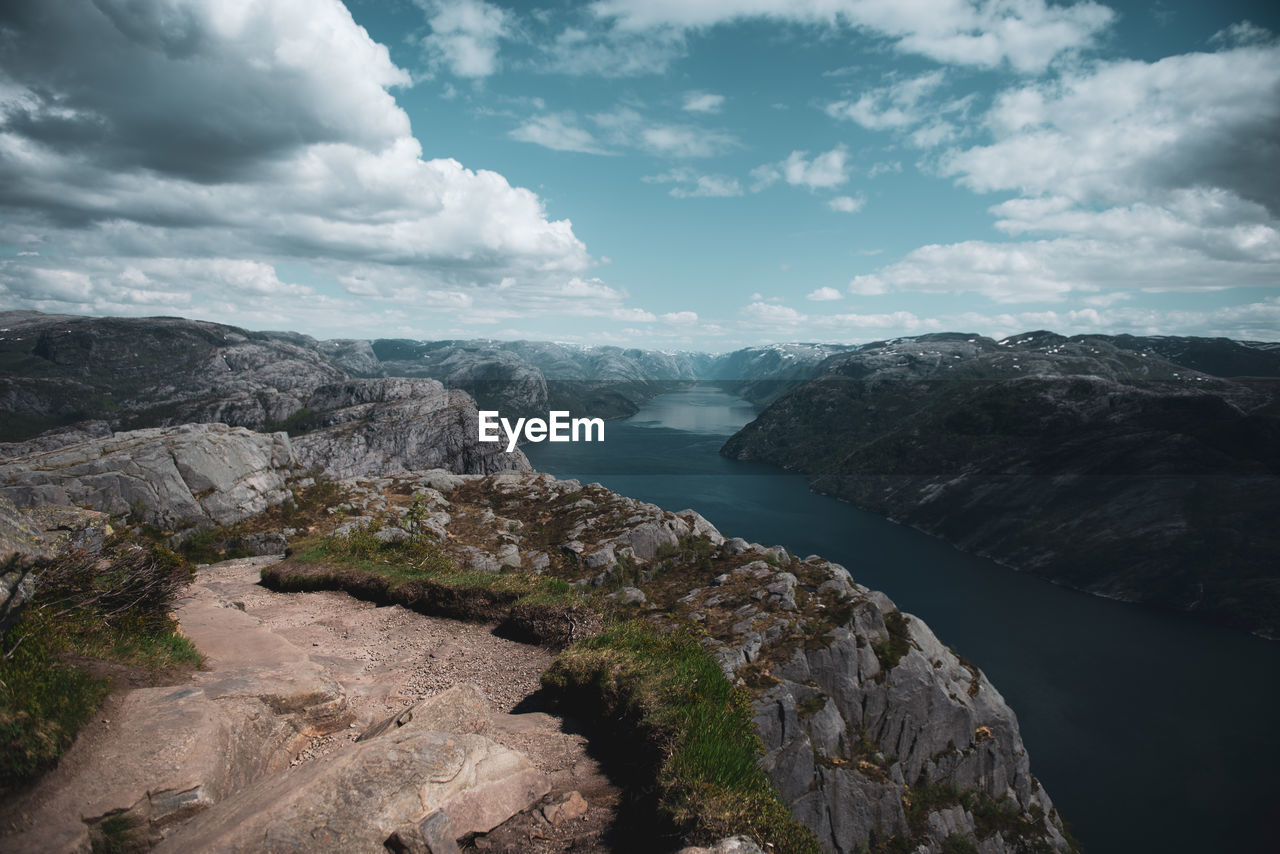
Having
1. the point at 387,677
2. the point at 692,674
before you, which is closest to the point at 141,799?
the point at 387,677

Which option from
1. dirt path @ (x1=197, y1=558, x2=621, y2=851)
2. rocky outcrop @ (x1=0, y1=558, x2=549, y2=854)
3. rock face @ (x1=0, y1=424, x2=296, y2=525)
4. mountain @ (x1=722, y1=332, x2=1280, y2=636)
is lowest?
mountain @ (x1=722, y1=332, x2=1280, y2=636)

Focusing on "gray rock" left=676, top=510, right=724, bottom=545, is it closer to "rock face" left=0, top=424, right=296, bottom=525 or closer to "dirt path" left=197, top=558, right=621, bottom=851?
"dirt path" left=197, top=558, right=621, bottom=851

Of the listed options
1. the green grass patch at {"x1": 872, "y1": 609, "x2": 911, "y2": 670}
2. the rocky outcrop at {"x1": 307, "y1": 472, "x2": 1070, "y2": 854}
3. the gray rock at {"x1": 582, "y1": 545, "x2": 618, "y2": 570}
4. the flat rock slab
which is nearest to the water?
the rocky outcrop at {"x1": 307, "y1": 472, "x2": 1070, "y2": 854}

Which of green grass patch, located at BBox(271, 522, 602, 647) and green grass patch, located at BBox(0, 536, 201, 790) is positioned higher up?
green grass patch, located at BBox(0, 536, 201, 790)

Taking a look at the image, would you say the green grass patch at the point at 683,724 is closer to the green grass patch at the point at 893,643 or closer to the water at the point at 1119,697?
the green grass patch at the point at 893,643

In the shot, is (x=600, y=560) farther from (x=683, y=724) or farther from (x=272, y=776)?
(x=272, y=776)

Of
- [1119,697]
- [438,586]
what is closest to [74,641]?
[438,586]

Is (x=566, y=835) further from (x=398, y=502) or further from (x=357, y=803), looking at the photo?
(x=398, y=502)
